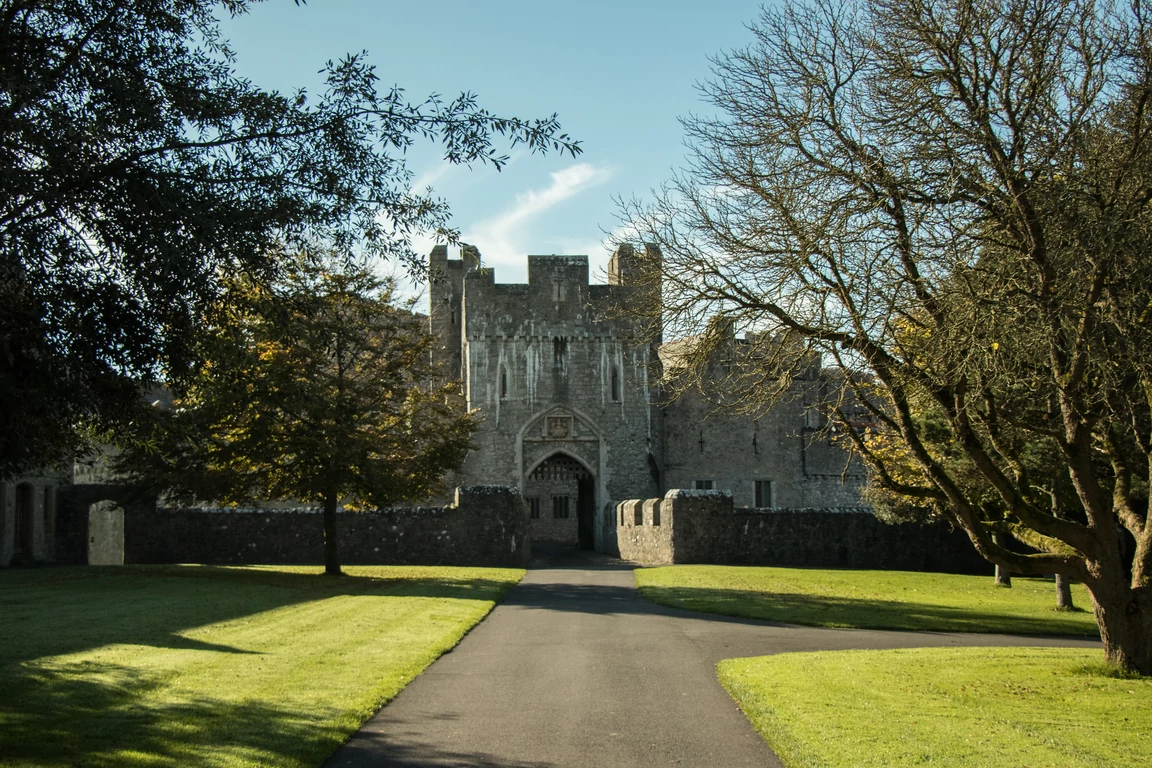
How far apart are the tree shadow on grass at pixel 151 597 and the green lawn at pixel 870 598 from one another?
3.92 m

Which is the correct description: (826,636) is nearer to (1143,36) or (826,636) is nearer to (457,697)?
(457,697)

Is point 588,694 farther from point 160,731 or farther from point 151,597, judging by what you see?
point 151,597

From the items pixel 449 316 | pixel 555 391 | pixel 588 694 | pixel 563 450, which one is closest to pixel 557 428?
pixel 563 450

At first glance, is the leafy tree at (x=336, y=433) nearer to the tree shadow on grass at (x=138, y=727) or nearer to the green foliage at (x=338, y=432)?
the green foliage at (x=338, y=432)

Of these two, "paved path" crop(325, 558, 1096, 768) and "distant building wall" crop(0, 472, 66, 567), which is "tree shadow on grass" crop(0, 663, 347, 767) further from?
"distant building wall" crop(0, 472, 66, 567)

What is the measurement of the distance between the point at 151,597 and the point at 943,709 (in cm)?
1208

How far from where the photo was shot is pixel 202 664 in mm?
9859

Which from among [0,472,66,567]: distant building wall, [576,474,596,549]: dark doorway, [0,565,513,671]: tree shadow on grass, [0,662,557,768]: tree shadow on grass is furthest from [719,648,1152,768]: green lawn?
[576,474,596,549]: dark doorway

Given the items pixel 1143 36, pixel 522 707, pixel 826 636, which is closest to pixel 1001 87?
pixel 1143 36

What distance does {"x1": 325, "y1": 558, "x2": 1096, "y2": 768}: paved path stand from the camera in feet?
22.7

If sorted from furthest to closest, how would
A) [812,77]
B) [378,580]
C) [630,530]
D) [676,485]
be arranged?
1. [676,485]
2. [630,530]
3. [378,580]
4. [812,77]

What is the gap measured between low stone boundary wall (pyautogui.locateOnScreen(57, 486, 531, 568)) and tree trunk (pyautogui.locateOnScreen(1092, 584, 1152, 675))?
18.9m

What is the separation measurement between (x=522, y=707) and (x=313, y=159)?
4641mm

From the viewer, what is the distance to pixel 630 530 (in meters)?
33.4
